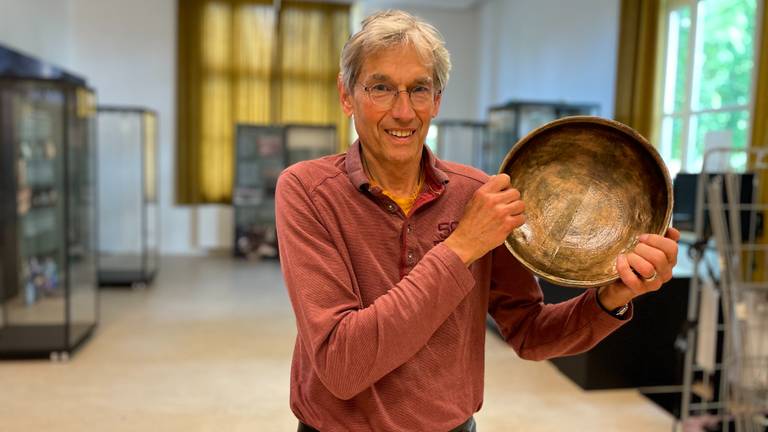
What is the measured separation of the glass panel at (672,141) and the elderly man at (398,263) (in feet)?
16.0

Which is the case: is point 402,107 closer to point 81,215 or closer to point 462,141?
point 81,215

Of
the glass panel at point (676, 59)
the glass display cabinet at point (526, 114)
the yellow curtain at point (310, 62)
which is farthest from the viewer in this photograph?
the yellow curtain at point (310, 62)

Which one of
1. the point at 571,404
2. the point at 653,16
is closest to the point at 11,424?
the point at 571,404

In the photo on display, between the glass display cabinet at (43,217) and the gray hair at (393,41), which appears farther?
the glass display cabinet at (43,217)

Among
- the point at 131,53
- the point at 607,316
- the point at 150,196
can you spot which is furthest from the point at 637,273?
the point at 131,53

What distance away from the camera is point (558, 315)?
50.3 inches

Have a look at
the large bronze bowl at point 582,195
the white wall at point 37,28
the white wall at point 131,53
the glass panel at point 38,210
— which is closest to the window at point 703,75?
the large bronze bowl at point 582,195

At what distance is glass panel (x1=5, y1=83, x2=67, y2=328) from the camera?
4.81 meters

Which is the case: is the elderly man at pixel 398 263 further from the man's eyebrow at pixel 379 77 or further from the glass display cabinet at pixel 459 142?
the glass display cabinet at pixel 459 142

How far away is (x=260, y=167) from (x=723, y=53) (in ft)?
21.4

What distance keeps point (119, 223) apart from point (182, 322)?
7.99 ft

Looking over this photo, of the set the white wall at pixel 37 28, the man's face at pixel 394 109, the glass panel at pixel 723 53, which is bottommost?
the man's face at pixel 394 109

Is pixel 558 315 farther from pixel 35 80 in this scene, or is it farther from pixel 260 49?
pixel 260 49

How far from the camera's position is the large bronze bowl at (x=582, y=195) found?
1195 mm
